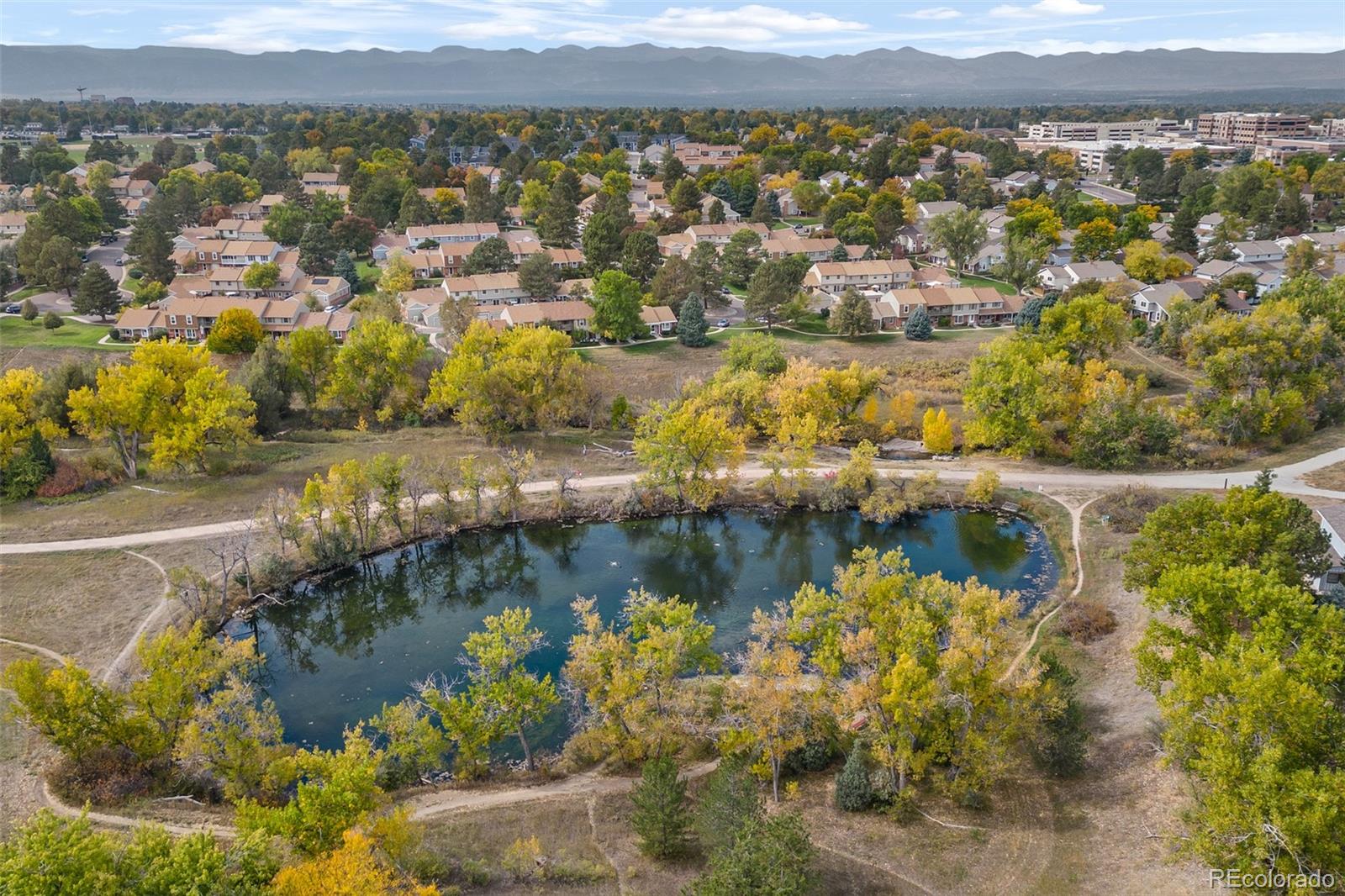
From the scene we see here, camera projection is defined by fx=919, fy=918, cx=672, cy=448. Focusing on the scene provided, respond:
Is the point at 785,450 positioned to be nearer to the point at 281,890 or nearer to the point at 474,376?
the point at 474,376

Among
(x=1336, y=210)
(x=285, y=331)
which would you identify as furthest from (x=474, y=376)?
(x=1336, y=210)

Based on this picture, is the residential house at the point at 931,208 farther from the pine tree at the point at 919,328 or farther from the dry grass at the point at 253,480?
the dry grass at the point at 253,480

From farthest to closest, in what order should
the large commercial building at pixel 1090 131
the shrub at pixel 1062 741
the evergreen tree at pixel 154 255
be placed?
the large commercial building at pixel 1090 131, the evergreen tree at pixel 154 255, the shrub at pixel 1062 741

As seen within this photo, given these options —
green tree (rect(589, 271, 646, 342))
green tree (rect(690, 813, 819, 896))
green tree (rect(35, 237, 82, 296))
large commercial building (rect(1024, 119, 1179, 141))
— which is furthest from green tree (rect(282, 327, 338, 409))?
large commercial building (rect(1024, 119, 1179, 141))

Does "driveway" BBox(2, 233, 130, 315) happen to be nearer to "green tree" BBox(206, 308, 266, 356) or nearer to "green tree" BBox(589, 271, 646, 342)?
"green tree" BBox(206, 308, 266, 356)

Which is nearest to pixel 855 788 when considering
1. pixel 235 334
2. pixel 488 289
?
pixel 235 334

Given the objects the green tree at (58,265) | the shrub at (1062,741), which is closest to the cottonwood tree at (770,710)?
the shrub at (1062,741)

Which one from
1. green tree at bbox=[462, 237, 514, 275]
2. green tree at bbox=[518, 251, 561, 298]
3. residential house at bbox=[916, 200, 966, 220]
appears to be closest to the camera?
green tree at bbox=[518, 251, 561, 298]
